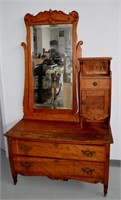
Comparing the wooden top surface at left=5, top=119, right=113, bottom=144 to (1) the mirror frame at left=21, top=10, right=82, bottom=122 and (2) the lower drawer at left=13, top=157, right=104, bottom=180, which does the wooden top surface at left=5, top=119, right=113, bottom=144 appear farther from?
(2) the lower drawer at left=13, top=157, right=104, bottom=180

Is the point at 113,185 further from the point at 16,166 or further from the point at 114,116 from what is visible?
the point at 16,166

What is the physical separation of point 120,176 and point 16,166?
1.24m

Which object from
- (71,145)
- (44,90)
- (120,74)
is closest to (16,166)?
(71,145)

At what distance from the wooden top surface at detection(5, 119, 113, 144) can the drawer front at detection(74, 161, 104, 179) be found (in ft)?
0.82

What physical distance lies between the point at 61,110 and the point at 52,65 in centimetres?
54

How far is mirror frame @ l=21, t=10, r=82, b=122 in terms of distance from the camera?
6.82 ft

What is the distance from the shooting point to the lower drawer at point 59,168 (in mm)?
1847

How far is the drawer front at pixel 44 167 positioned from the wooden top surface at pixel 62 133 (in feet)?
0.82


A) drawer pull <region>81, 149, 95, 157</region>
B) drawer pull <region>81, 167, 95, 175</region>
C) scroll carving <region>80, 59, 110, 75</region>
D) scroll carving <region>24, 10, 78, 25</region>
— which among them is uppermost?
scroll carving <region>24, 10, 78, 25</region>

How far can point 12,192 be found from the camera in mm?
2059

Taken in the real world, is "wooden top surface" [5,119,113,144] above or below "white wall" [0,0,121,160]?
below

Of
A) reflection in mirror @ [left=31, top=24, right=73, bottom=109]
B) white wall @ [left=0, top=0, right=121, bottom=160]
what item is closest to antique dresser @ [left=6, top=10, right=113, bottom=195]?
reflection in mirror @ [left=31, top=24, right=73, bottom=109]

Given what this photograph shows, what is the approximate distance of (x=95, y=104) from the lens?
1.97 metres

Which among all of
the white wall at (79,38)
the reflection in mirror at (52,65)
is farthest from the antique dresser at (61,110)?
the white wall at (79,38)
